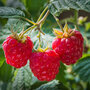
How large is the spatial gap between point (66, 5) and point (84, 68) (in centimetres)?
85

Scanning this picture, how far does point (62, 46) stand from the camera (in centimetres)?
88

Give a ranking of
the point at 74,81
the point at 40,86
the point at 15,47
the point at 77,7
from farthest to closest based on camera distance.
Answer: the point at 74,81, the point at 40,86, the point at 15,47, the point at 77,7

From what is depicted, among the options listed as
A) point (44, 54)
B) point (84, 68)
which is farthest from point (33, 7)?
point (84, 68)

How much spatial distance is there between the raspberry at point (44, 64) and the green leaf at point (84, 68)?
2.09ft

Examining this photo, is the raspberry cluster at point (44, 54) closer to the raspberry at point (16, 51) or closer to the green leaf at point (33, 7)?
the raspberry at point (16, 51)

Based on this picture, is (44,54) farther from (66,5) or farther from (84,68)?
(84,68)

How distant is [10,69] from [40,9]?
402mm

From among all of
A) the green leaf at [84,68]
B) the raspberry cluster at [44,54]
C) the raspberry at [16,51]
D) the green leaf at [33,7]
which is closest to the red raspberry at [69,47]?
the raspberry cluster at [44,54]

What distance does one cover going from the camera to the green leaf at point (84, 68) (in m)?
1.46

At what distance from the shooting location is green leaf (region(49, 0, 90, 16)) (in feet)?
2.25

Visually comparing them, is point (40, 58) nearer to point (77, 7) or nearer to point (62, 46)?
point (62, 46)

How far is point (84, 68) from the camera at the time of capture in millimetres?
1484

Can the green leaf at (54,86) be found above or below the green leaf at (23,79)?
below

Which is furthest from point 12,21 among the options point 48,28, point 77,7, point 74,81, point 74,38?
point 74,81
